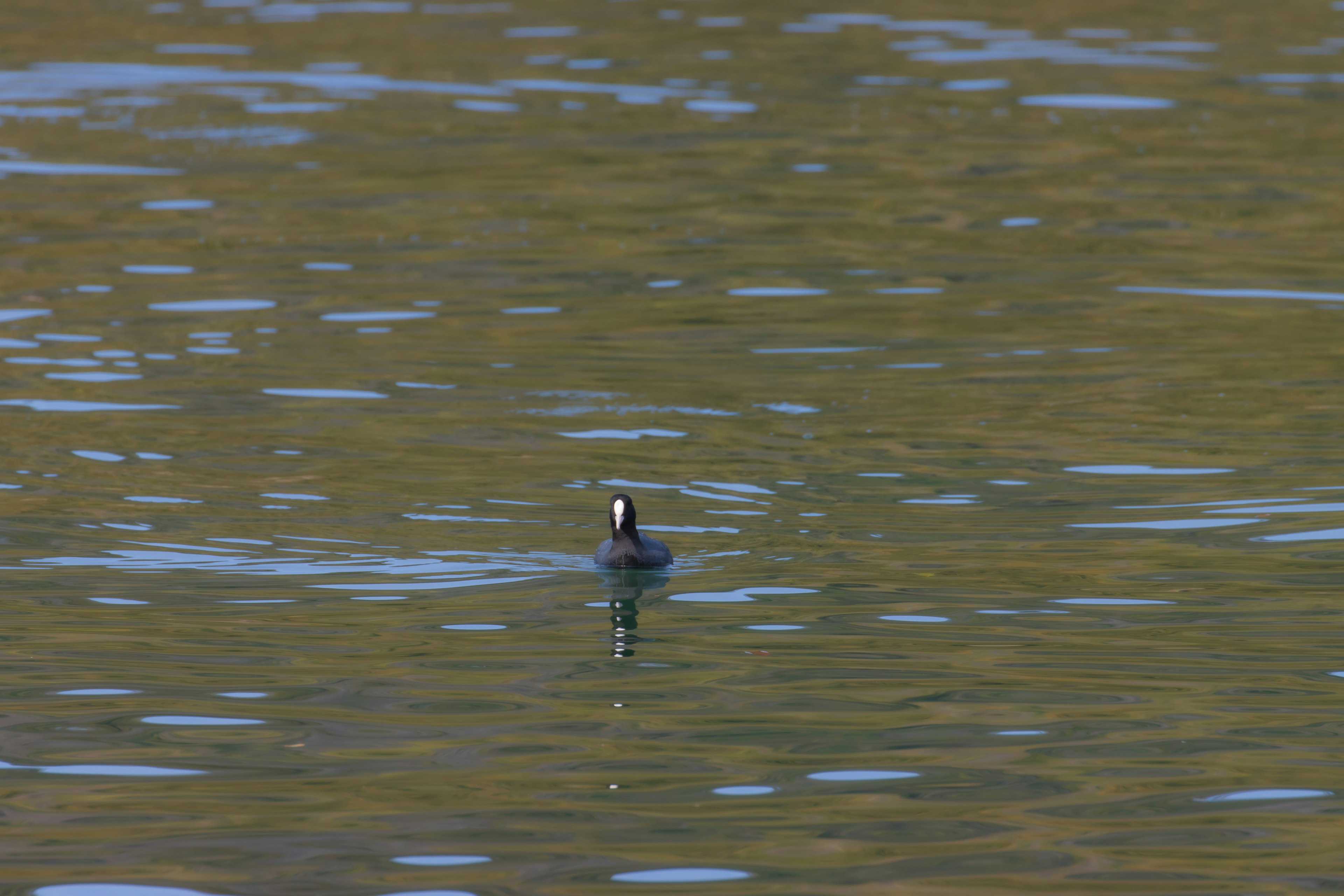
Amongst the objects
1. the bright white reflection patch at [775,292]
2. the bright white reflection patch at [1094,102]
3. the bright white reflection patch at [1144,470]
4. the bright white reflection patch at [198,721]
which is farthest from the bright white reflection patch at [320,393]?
the bright white reflection patch at [1094,102]

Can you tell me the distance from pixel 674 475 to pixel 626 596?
3.10m

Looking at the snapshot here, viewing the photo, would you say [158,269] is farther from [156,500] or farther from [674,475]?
[674,475]

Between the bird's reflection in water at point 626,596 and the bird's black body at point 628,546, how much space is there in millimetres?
66

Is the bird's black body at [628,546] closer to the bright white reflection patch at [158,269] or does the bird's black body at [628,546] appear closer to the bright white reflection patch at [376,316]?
the bright white reflection patch at [376,316]

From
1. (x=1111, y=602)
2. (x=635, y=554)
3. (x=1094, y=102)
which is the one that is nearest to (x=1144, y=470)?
(x=1111, y=602)

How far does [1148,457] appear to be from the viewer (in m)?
15.5

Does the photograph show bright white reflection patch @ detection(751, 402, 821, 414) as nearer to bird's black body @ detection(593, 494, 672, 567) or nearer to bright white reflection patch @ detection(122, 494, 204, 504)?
bird's black body @ detection(593, 494, 672, 567)

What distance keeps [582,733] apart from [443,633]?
1935 millimetres

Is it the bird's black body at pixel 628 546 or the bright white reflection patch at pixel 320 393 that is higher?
the bright white reflection patch at pixel 320 393

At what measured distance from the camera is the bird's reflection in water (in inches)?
447

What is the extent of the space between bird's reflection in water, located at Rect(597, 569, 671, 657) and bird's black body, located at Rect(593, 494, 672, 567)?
0.07 meters

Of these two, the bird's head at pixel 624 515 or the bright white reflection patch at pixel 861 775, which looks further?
the bird's head at pixel 624 515

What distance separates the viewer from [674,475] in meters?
15.1

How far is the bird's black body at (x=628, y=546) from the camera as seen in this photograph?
12.2 m
